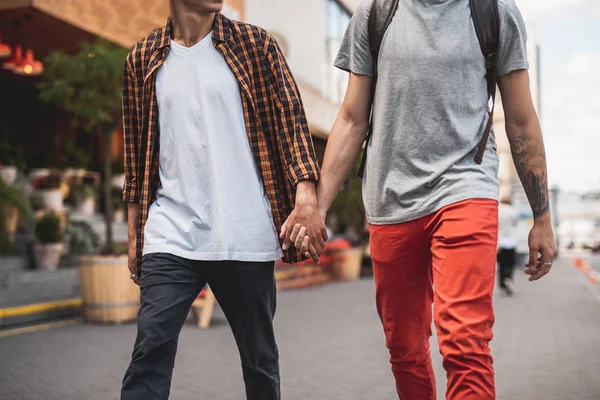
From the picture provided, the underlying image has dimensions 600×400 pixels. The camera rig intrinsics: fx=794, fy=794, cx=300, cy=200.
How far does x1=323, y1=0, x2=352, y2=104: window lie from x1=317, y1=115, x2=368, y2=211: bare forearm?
87.1 feet

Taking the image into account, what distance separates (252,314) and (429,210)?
2.50 ft

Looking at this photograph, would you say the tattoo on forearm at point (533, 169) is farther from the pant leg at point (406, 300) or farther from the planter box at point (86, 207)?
the planter box at point (86, 207)

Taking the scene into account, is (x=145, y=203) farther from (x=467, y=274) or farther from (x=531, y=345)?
(x=531, y=345)

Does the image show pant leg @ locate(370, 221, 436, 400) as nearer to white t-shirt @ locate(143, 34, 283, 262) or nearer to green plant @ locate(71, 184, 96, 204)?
white t-shirt @ locate(143, 34, 283, 262)

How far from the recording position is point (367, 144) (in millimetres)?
3145

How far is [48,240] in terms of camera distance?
12875mm

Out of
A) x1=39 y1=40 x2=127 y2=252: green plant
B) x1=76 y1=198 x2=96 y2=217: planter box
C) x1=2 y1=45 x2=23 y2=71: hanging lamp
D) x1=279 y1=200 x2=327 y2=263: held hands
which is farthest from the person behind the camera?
x1=76 y1=198 x2=96 y2=217: planter box

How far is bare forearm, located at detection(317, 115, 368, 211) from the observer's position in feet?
10.2

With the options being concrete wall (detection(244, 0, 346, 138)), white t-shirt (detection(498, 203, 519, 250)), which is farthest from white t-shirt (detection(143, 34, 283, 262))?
concrete wall (detection(244, 0, 346, 138))

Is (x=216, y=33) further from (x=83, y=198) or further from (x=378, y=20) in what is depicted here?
(x=83, y=198)

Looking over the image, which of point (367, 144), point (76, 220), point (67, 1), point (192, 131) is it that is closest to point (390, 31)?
point (367, 144)

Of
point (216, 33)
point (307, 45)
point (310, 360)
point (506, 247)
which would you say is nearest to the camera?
point (216, 33)

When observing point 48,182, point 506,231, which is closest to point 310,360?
point 506,231

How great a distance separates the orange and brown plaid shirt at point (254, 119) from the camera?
2.99 m
